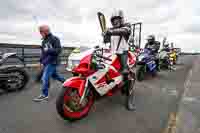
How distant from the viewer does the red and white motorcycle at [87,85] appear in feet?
7.65

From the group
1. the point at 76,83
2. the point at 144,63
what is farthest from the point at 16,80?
the point at 144,63

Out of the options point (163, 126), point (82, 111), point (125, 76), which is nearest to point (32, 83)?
point (82, 111)

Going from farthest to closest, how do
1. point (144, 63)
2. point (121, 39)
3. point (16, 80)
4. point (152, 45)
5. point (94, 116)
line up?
1. point (152, 45)
2. point (144, 63)
3. point (16, 80)
4. point (121, 39)
5. point (94, 116)

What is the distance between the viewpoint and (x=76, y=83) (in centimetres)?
232

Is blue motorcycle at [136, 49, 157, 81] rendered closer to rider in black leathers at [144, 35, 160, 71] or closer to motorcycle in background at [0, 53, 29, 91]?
rider in black leathers at [144, 35, 160, 71]

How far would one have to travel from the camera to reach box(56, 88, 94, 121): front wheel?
2291mm

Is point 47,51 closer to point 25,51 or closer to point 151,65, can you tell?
point 151,65

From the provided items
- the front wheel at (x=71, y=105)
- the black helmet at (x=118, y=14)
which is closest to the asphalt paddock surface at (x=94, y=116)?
the front wheel at (x=71, y=105)

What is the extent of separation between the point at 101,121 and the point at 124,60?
1.27 m

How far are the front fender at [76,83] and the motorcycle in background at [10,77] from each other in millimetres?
2243

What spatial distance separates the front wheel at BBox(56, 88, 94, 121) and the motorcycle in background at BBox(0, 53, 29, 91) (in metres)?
2.20

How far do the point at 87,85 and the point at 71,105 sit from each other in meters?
0.41

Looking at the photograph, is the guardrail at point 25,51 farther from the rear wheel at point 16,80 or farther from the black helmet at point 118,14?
the black helmet at point 118,14

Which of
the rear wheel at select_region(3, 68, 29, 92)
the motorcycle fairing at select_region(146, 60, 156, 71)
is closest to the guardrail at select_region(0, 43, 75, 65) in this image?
the rear wheel at select_region(3, 68, 29, 92)
